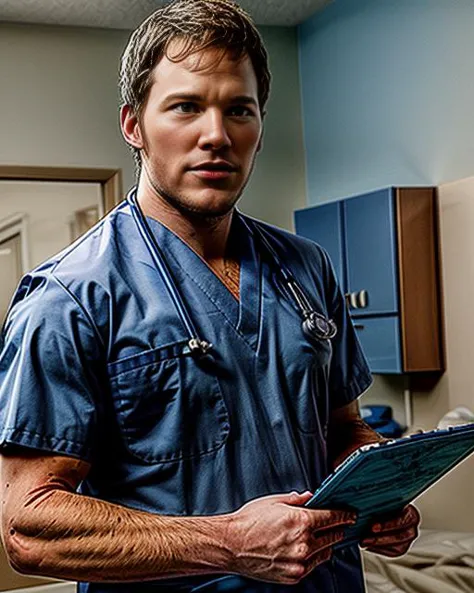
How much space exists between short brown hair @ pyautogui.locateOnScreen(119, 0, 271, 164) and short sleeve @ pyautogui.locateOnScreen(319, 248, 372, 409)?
0.30 metres

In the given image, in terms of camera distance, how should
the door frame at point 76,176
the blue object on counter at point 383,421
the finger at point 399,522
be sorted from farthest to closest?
the door frame at point 76,176 → the blue object on counter at point 383,421 → the finger at point 399,522

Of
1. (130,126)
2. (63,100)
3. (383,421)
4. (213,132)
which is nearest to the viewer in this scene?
(213,132)

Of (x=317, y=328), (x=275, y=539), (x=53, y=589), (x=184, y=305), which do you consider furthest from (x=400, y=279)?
(x=275, y=539)

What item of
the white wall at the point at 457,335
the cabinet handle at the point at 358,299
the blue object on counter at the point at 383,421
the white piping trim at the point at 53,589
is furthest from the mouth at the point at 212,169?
the white piping trim at the point at 53,589

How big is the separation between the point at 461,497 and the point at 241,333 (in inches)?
82.1

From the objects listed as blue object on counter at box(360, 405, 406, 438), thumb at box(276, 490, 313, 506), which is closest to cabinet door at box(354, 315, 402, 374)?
blue object on counter at box(360, 405, 406, 438)

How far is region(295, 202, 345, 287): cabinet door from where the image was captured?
3521 mm

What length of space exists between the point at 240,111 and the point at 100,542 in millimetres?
510

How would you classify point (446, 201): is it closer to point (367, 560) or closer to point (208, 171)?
point (367, 560)

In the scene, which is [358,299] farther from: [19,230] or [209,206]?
[209,206]

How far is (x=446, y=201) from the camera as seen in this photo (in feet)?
10.7

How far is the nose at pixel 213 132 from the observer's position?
1150 millimetres

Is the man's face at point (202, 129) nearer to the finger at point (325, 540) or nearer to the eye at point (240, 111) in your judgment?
the eye at point (240, 111)

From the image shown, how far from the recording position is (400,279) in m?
3.24
